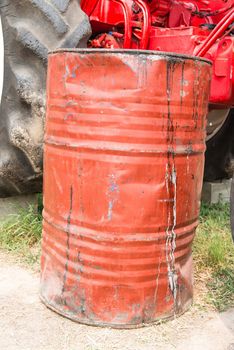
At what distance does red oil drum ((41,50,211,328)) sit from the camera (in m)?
2.28

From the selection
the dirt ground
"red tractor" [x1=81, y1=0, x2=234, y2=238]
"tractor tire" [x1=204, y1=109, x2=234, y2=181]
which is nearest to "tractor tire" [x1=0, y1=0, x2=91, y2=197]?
"red tractor" [x1=81, y1=0, x2=234, y2=238]

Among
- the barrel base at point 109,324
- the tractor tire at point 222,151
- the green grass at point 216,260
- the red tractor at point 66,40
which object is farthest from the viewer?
the tractor tire at point 222,151

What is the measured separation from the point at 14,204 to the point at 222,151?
1663 mm

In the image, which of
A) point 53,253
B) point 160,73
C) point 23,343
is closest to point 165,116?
point 160,73

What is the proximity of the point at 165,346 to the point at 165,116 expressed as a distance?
95 centimetres

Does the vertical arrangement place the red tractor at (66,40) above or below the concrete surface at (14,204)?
above

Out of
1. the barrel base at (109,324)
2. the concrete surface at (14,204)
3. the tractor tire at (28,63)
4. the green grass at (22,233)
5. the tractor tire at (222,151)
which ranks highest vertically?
the tractor tire at (28,63)

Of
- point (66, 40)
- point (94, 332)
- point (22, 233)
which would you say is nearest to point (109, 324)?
point (94, 332)

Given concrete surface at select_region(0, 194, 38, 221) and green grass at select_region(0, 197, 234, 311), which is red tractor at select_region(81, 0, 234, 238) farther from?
concrete surface at select_region(0, 194, 38, 221)

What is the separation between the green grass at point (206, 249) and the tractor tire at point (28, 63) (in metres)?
0.35

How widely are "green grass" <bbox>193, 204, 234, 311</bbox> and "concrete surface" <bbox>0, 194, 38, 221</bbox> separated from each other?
106 cm

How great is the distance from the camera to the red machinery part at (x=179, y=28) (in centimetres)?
272

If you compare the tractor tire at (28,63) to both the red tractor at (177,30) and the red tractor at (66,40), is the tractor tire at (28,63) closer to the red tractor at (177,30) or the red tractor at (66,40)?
the red tractor at (66,40)

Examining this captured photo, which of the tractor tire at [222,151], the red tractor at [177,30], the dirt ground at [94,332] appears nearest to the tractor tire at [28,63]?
the red tractor at [177,30]
